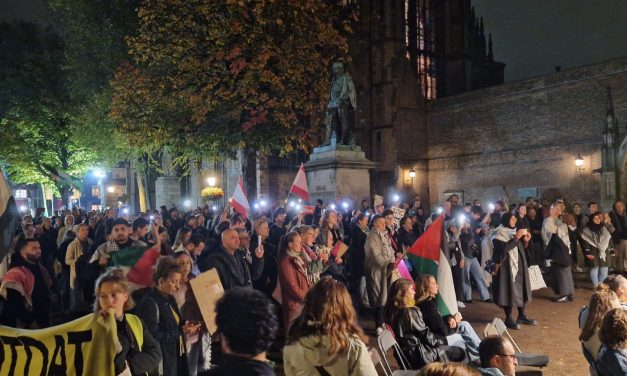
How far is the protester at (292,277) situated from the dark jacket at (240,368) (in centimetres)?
430

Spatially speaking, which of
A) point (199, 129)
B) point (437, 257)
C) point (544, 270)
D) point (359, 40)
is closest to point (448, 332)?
point (437, 257)

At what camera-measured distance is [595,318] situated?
4.86 m

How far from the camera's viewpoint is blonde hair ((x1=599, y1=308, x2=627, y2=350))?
13.4ft

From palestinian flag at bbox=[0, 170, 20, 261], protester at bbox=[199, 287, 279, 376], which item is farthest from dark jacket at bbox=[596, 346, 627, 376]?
palestinian flag at bbox=[0, 170, 20, 261]

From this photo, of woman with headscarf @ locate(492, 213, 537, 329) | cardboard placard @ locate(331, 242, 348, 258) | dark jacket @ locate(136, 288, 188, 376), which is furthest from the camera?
woman with headscarf @ locate(492, 213, 537, 329)

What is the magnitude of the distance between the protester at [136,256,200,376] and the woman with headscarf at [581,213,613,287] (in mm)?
9819

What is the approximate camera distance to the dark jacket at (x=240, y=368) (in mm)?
2402

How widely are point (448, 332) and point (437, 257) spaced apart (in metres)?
1.18

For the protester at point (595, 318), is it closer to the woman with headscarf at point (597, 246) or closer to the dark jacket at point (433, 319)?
the dark jacket at point (433, 319)

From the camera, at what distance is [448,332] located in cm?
608

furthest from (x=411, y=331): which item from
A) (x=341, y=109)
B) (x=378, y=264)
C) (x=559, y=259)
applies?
(x=341, y=109)

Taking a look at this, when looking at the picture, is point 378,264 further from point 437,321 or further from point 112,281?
point 112,281

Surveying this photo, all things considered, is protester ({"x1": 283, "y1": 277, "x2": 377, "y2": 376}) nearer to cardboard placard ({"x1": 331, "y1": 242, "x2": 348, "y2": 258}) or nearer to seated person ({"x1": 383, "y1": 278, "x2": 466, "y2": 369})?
seated person ({"x1": 383, "y1": 278, "x2": 466, "y2": 369})

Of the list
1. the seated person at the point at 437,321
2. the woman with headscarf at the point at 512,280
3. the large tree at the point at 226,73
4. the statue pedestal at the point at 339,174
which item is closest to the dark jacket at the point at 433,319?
the seated person at the point at 437,321
